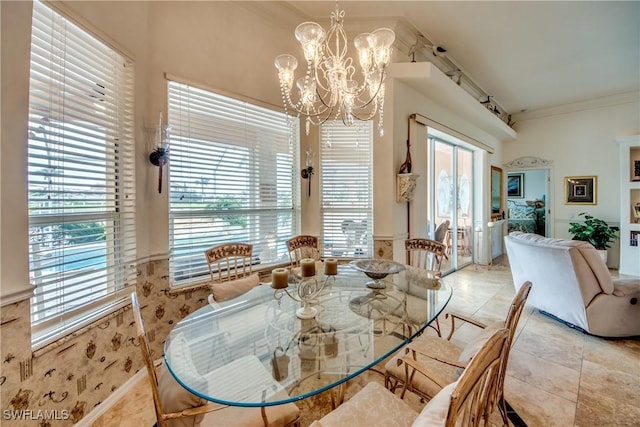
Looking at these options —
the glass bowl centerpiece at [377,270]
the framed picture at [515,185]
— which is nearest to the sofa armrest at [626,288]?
the glass bowl centerpiece at [377,270]

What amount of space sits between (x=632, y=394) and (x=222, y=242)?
3437 mm

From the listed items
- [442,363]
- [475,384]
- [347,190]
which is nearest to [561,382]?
[442,363]

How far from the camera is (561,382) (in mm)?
2016

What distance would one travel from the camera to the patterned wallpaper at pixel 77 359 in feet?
4.19

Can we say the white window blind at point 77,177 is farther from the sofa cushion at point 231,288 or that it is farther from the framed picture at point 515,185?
the framed picture at point 515,185

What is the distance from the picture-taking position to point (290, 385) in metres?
1.09

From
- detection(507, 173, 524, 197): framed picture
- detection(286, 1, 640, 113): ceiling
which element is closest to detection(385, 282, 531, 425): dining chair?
detection(286, 1, 640, 113): ceiling

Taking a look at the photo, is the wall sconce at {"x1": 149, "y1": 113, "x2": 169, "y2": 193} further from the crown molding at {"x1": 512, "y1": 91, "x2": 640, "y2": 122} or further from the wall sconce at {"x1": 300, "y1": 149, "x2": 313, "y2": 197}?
the crown molding at {"x1": 512, "y1": 91, "x2": 640, "y2": 122}

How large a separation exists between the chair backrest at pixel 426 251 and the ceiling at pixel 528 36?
8.31 feet

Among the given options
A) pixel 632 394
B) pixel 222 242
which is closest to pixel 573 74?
pixel 632 394

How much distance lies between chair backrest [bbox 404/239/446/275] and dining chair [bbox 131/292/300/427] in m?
1.87

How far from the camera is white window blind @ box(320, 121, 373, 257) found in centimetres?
321

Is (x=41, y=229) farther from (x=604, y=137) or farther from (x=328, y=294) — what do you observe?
(x=604, y=137)

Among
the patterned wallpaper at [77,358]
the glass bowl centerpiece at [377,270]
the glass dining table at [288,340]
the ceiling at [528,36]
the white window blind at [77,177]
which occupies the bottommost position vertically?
the patterned wallpaper at [77,358]
